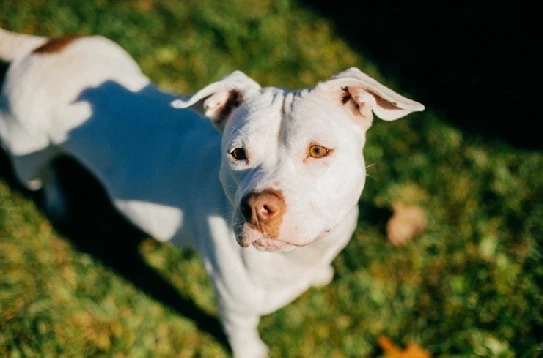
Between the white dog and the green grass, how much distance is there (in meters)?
0.34

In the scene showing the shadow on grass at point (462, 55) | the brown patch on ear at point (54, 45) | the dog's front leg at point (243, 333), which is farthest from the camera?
the shadow on grass at point (462, 55)

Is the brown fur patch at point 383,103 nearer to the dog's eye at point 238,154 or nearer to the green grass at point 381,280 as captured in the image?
the dog's eye at point 238,154

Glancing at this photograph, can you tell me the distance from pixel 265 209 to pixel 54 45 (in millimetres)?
2172

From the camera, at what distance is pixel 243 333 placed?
3.30 metres

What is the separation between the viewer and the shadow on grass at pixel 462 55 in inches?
187

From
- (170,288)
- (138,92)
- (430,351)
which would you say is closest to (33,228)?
(170,288)

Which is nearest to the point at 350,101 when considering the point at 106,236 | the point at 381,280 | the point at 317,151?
the point at 317,151

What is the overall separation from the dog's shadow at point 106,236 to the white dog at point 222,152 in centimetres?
44

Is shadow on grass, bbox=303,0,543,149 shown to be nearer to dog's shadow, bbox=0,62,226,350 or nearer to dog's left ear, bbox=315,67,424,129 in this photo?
dog's left ear, bbox=315,67,424,129

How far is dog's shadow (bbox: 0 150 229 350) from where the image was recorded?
13.0ft

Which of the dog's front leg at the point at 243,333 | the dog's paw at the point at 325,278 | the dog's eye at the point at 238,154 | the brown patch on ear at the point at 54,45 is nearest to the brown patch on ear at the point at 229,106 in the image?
the dog's eye at the point at 238,154

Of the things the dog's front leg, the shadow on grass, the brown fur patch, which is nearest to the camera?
the brown fur patch

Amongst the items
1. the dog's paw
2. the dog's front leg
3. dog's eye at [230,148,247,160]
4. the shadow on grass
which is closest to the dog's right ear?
dog's eye at [230,148,247,160]

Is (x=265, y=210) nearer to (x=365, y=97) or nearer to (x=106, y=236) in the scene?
(x=365, y=97)
